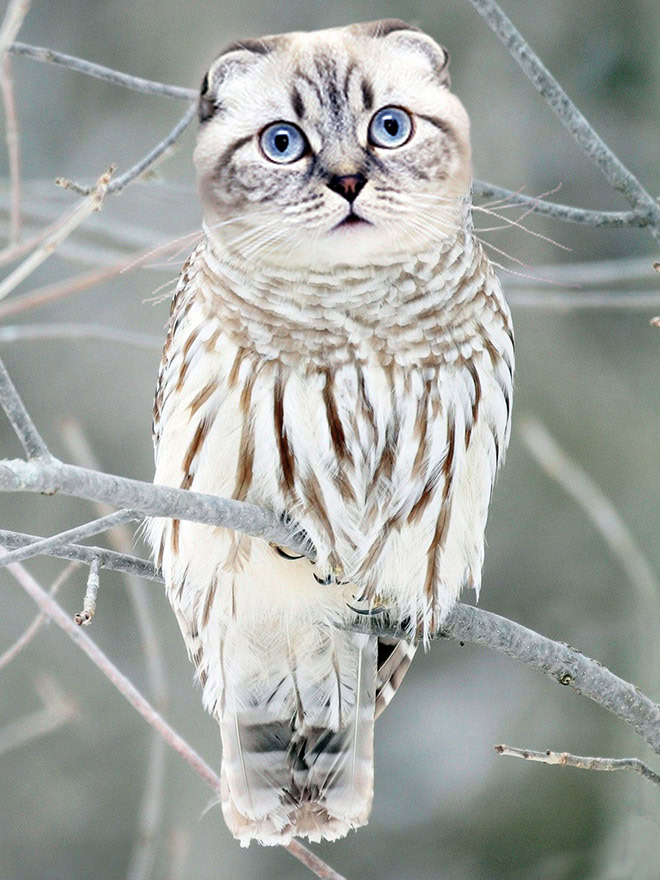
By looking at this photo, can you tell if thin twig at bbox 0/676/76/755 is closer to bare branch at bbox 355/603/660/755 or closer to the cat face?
bare branch at bbox 355/603/660/755

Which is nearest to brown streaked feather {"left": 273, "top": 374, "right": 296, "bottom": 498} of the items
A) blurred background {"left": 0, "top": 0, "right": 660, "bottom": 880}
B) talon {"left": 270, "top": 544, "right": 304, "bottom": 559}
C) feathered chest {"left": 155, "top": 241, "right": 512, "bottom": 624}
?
feathered chest {"left": 155, "top": 241, "right": 512, "bottom": 624}

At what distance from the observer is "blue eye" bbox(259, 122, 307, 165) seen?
2.16 m

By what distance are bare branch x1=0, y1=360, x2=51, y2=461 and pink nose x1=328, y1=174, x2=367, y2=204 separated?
791 mm

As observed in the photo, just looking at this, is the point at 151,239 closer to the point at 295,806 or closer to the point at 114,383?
the point at 114,383

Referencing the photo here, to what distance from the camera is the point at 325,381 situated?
2.45m

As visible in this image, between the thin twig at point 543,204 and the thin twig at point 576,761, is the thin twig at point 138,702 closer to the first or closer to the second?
the thin twig at point 576,761

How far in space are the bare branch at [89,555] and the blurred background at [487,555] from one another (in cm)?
246

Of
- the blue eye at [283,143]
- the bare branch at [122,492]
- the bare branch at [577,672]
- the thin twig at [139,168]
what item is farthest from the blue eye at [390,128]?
the bare branch at [577,672]

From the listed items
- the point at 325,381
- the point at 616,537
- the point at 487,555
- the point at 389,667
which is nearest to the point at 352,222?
the point at 325,381

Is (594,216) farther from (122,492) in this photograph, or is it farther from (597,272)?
(597,272)

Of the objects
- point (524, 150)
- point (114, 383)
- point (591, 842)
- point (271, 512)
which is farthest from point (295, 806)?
point (524, 150)

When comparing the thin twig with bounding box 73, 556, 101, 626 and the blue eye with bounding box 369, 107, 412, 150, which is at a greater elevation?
the blue eye with bounding box 369, 107, 412, 150

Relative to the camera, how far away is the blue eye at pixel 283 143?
85.2 inches

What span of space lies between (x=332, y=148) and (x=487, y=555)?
2965 mm
